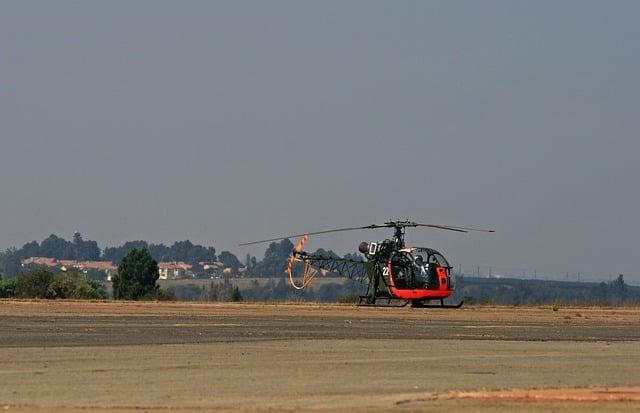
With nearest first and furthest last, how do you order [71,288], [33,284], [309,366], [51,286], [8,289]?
1. [309,366]
2. [71,288]
3. [51,286]
4. [33,284]
5. [8,289]

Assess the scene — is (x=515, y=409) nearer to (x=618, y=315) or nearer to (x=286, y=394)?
(x=286, y=394)

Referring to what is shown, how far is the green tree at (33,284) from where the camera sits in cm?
8919

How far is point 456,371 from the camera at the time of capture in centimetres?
2378

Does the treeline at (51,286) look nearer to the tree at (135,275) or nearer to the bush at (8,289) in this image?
the bush at (8,289)

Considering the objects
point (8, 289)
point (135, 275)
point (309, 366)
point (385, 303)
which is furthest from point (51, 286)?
point (309, 366)

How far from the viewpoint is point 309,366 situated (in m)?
24.0

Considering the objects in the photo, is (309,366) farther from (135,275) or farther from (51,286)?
(135,275)

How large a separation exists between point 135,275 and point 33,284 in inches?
1337

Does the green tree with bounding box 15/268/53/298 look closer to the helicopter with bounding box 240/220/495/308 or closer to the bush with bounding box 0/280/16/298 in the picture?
the bush with bounding box 0/280/16/298

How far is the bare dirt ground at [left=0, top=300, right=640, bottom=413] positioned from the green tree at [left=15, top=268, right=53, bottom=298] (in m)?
48.7

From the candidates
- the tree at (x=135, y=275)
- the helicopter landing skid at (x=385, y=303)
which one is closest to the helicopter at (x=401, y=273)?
the helicopter landing skid at (x=385, y=303)

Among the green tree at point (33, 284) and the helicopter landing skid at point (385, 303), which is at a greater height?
the green tree at point (33, 284)

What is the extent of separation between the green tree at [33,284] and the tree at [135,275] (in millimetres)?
23685

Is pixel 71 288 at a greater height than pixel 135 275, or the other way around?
pixel 135 275
